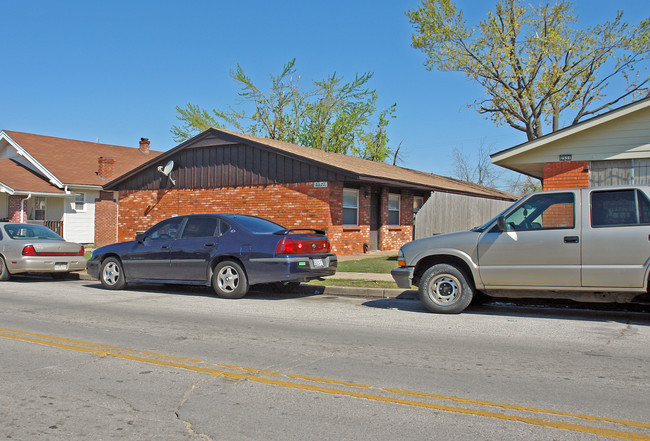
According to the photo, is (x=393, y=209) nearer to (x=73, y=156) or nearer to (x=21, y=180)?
(x=21, y=180)

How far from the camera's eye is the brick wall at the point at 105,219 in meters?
29.4

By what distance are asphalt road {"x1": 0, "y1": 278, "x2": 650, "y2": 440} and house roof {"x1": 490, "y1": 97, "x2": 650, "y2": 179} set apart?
20.5ft

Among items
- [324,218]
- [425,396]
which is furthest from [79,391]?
[324,218]

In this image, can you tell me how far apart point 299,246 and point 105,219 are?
72.4 feet

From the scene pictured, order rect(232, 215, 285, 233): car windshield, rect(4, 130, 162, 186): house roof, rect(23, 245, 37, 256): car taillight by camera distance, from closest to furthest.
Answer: rect(232, 215, 285, 233): car windshield < rect(23, 245, 37, 256): car taillight < rect(4, 130, 162, 186): house roof

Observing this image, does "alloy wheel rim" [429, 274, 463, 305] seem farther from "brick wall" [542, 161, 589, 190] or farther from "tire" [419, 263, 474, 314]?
"brick wall" [542, 161, 589, 190]

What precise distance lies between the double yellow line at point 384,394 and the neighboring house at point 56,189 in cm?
2368

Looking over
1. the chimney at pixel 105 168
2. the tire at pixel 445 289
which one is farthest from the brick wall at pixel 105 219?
the tire at pixel 445 289

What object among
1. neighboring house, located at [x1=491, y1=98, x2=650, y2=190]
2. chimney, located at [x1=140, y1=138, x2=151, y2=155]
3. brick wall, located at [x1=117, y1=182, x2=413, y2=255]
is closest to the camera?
neighboring house, located at [x1=491, y1=98, x2=650, y2=190]

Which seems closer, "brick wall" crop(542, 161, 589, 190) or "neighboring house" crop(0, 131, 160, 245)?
"brick wall" crop(542, 161, 589, 190)

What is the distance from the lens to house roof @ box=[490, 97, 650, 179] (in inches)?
512

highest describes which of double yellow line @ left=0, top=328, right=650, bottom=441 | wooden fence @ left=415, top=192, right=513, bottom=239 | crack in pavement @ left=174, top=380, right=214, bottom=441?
wooden fence @ left=415, top=192, right=513, bottom=239

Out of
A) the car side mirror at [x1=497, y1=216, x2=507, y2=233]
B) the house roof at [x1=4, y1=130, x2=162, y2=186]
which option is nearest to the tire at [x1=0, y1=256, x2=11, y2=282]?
the car side mirror at [x1=497, y1=216, x2=507, y2=233]

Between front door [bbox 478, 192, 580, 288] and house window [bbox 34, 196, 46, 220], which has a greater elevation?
house window [bbox 34, 196, 46, 220]
